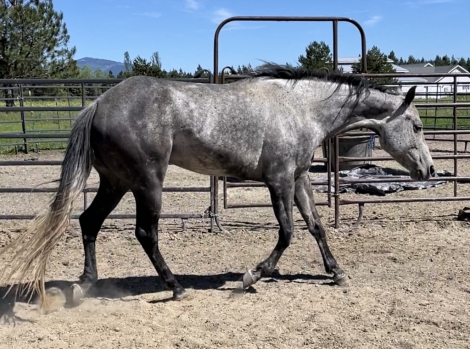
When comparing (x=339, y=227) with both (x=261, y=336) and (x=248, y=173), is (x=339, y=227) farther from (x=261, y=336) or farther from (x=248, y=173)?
(x=261, y=336)

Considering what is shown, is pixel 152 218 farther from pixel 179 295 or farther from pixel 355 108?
pixel 355 108

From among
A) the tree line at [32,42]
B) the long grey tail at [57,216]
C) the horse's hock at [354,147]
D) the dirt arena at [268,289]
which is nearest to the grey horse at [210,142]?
the long grey tail at [57,216]

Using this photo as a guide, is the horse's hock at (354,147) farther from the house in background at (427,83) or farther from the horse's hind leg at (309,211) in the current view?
the horse's hind leg at (309,211)

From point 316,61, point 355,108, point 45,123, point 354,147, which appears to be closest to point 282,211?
point 355,108

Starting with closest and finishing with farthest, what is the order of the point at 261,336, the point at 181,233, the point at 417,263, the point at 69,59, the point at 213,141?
the point at 261,336 < the point at 213,141 < the point at 417,263 < the point at 181,233 < the point at 69,59

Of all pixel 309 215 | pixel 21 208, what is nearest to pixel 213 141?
pixel 309 215

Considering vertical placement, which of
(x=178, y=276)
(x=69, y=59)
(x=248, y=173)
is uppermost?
(x=69, y=59)

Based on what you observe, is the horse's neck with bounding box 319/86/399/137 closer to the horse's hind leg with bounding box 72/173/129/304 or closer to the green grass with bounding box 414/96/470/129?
the horse's hind leg with bounding box 72/173/129/304

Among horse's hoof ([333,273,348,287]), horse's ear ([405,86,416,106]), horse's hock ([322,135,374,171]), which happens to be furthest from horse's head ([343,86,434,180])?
horse's hock ([322,135,374,171])

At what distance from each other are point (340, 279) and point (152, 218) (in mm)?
1575

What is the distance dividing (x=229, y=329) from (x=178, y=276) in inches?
54.7

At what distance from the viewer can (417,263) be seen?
16.5 ft

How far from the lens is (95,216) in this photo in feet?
14.3

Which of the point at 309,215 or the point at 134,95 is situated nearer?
the point at 134,95
